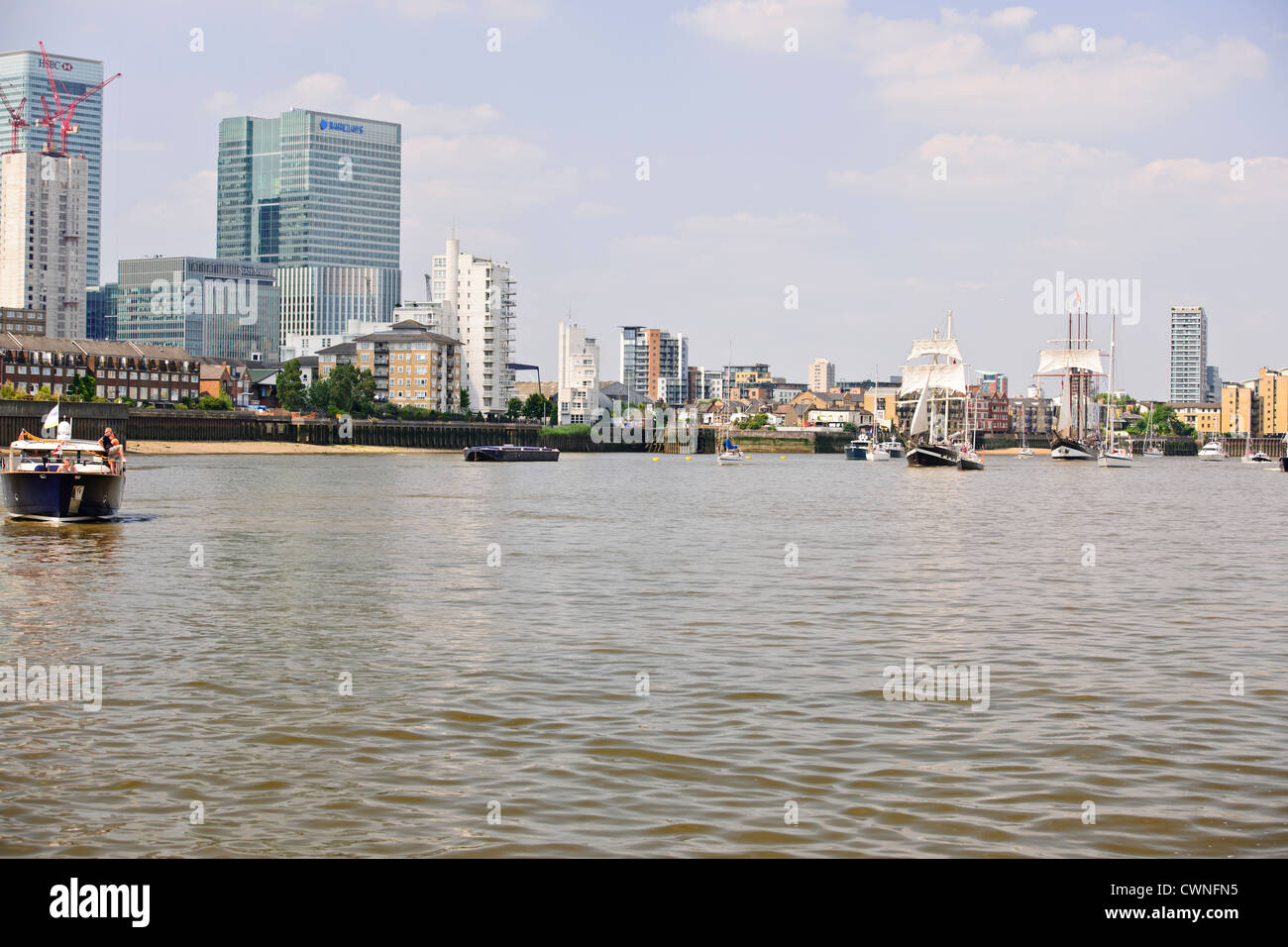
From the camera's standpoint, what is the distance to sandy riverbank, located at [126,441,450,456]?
157 m

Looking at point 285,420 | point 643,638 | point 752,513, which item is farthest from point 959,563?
point 285,420

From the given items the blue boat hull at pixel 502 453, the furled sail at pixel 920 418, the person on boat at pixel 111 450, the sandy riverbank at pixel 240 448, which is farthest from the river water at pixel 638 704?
the furled sail at pixel 920 418

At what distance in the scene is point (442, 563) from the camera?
36062 mm

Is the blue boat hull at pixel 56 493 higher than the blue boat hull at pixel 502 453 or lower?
lower

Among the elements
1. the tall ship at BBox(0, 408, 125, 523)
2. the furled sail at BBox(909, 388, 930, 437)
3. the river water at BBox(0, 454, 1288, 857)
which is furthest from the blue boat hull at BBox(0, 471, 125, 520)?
the furled sail at BBox(909, 388, 930, 437)

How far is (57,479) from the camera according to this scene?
46812 millimetres

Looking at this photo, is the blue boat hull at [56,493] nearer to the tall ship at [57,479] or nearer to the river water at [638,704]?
the tall ship at [57,479]

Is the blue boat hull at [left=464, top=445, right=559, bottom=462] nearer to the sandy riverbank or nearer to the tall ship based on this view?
the sandy riverbank

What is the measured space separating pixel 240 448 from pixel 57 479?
13318 cm

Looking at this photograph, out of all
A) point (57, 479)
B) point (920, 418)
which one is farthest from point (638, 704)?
point (920, 418)

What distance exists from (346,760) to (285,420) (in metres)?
191

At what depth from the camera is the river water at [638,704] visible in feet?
37.8

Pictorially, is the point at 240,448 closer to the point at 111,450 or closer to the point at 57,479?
the point at 111,450
